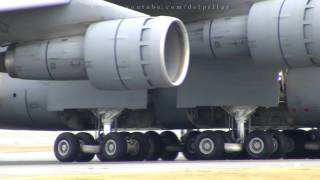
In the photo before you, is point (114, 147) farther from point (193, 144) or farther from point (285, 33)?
point (285, 33)

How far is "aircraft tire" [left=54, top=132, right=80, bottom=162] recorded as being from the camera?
23891mm

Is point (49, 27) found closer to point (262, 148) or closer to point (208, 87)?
point (208, 87)

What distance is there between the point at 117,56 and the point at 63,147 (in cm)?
620

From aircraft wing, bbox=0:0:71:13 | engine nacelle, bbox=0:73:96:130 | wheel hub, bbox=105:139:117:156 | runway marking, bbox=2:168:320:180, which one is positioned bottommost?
runway marking, bbox=2:168:320:180

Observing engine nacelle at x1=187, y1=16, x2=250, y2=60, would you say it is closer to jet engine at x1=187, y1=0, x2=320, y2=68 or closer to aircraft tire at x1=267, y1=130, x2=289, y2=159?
jet engine at x1=187, y1=0, x2=320, y2=68

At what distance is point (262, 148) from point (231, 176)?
26.3 ft

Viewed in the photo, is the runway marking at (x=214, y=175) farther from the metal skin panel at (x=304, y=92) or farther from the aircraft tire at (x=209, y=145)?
the aircraft tire at (x=209, y=145)

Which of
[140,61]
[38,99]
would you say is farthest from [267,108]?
[38,99]

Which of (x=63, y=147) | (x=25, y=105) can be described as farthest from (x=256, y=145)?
(x=25, y=105)

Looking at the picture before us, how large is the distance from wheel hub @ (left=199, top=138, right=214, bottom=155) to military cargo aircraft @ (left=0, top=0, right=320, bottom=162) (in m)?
0.03

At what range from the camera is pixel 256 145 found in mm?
21953

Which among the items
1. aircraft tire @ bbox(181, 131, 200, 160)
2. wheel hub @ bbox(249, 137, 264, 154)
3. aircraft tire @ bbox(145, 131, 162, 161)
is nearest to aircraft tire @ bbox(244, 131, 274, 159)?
wheel hub @ bbox(249, 137, 264, 154)

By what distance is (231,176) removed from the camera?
14.0 m

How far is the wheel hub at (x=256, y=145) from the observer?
21888mm
